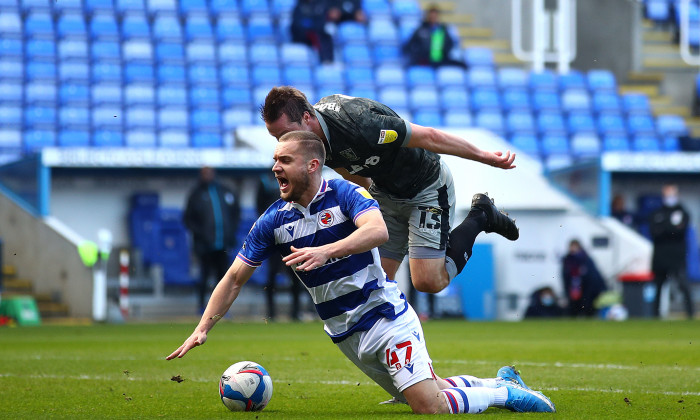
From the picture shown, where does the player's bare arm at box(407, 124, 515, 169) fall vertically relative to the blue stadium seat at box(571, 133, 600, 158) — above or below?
below

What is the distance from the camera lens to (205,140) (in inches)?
738

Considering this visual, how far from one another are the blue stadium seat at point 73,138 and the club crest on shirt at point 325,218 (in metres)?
13.8

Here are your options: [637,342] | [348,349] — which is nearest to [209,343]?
[637,342]

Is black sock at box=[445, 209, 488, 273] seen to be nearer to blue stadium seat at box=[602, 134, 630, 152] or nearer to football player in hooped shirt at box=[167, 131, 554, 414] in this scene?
football player in hooped shirt at box=[167, 131, 554, 414]

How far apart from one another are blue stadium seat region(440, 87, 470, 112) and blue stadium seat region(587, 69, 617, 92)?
3.18 m

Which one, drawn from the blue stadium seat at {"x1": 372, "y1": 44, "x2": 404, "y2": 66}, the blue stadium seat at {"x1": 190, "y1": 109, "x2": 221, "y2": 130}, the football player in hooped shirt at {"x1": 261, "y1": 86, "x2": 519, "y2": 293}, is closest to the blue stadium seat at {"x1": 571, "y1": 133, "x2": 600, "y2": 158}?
the blue stadium seat at {"x1": 372, "y1": 44, "x2": 404, "y2": 66}

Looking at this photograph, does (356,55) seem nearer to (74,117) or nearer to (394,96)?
(394,96)

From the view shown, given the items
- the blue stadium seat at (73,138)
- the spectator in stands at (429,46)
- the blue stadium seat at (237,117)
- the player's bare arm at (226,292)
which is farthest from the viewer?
the spectator in stands at (429,46)

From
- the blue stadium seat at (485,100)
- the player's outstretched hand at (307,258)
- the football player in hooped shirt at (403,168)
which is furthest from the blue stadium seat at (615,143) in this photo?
the player's outstretched hand at (307,258)

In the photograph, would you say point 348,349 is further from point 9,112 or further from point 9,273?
point 9,112

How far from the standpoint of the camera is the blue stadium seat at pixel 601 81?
2289cm

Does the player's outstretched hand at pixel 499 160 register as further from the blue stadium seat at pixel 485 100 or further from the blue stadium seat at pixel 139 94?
the blue stadium seat at pixel 485 100

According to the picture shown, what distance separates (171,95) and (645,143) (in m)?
9.58

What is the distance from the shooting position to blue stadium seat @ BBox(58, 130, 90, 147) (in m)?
18.0
